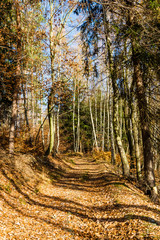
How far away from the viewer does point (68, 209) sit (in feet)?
18.8

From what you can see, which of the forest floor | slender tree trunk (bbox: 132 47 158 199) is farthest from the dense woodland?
the forest floor

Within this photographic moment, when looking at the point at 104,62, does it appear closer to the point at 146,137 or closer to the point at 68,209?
the point at 146,137

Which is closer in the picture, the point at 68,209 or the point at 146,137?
the point at 68,209

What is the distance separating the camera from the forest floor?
410 cm

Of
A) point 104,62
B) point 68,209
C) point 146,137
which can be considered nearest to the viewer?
A: point 68,209

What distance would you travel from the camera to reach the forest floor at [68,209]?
4.10m

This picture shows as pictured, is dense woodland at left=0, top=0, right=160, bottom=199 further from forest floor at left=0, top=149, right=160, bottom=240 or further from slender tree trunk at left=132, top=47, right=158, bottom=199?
forest floor at left=0, top=149, right=160, bottom=240

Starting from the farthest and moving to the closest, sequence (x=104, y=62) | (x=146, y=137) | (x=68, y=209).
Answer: (x=104, y=62)
(x=146, y=137)
(x=68, y=209)

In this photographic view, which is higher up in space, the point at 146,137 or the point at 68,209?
the point at 146,137

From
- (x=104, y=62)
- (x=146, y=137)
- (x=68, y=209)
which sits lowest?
(x=68, y=209)

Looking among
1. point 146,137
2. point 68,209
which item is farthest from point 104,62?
point 68,209

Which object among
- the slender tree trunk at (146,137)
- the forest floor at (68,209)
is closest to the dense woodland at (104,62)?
the slender tree trunk at (146,137)

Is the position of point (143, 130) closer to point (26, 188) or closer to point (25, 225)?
point (25, 225)

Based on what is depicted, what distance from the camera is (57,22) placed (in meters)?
11.0
